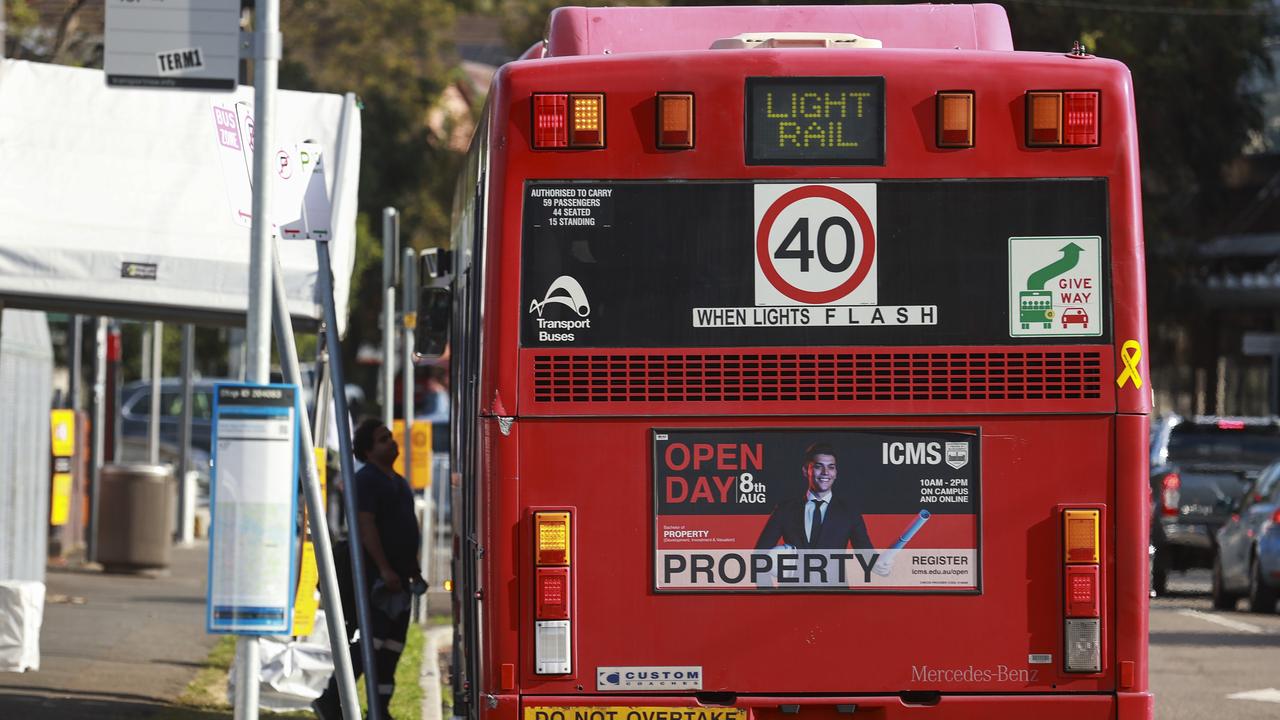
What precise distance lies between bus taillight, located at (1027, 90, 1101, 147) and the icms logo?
1.71 m

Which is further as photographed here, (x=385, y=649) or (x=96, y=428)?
(x=96, y=428)

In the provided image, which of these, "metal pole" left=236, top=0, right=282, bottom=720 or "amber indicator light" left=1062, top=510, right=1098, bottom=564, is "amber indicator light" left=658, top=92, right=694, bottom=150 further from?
"amber indicator light" left=1062, top=510, right=1098, bottom=564

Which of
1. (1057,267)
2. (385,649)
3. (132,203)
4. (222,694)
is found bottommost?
(222,694)

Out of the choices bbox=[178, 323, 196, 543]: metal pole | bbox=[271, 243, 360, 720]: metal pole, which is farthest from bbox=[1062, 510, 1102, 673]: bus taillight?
bbox=[178, 323, 196, 543]: metal pole

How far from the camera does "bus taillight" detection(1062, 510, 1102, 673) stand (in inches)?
298

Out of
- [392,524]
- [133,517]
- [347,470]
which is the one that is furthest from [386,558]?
[133,517]

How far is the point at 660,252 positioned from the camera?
25.2 ft

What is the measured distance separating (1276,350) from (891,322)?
27.4m

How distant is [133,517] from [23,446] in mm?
4661

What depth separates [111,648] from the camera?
51.0 ft

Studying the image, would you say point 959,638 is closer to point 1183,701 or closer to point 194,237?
point 194,237

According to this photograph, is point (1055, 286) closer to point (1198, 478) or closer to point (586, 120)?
point (586, 120)

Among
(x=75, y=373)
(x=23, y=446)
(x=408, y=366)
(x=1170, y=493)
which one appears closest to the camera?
(x=408, y=366)

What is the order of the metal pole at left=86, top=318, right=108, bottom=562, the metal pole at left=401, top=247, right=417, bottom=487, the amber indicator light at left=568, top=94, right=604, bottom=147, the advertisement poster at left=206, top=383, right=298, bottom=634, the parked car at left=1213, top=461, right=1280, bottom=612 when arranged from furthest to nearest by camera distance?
the metal pole at left=86, top=318, right=108, bottom=562
the parked car at left=1213, top=461, right=1280, bottom=612
the metal pole at left=401, top=247, right=417, bottom=487
the amber indicator light at left=568, top=94, right=604, bottom=147
the advertisement poster at left=206, top=383, right=298, bottom=634
